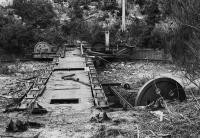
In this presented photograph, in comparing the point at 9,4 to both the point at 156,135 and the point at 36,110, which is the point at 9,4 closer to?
the point at 36,110

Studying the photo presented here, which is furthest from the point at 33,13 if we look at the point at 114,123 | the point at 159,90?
the point at 114,123

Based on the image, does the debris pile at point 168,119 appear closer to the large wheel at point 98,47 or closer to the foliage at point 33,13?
the large wheel at point 98,47

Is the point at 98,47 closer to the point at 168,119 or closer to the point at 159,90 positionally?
the point at 159,90

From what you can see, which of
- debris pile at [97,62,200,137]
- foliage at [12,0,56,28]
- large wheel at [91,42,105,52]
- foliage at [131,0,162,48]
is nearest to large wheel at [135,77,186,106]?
Answer: debris pile at [97,62,200,137]

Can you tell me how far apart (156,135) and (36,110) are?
7.63 ft

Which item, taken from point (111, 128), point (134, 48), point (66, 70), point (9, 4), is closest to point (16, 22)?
point (9, 4)

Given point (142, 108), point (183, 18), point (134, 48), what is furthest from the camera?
point (134, 48)

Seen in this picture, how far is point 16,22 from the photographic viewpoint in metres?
17.9

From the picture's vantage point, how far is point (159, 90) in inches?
293

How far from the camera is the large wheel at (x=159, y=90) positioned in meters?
7.45

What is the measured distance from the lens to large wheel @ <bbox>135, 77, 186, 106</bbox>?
7453 mm

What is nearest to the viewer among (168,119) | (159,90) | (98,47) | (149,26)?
(168,119)

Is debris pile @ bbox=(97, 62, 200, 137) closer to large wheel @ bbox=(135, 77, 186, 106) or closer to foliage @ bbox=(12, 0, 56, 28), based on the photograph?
large wheel @ bbox=(135, 77, 186, 106)

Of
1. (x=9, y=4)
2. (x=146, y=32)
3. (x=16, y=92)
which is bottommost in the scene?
(x=16, y=92)
